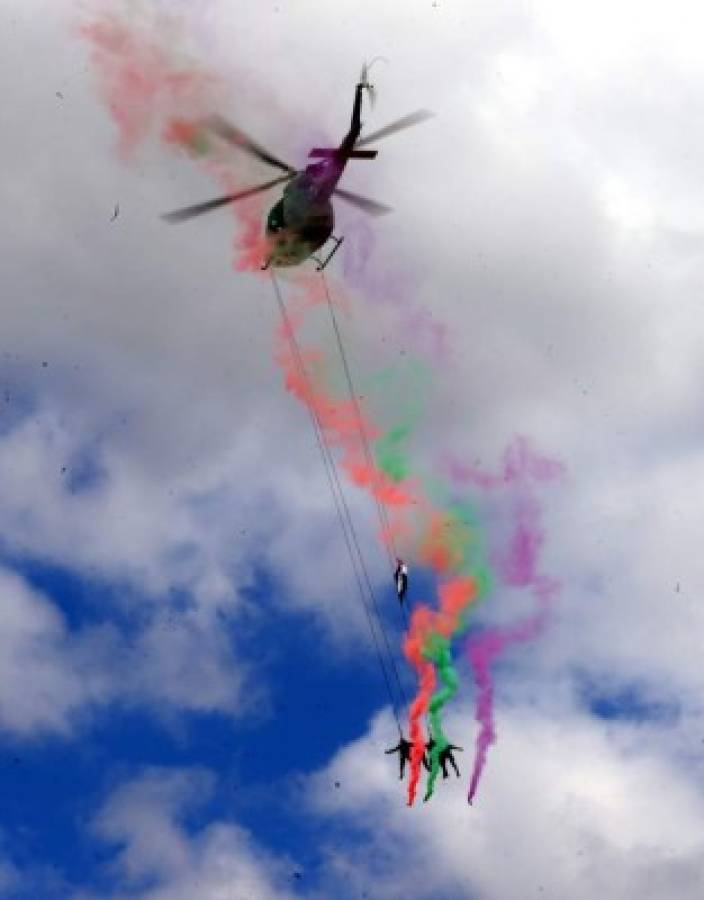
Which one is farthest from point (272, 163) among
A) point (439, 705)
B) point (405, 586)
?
point (439, 705)

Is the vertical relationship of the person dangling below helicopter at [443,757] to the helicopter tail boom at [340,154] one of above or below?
below

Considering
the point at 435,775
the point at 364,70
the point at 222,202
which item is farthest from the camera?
the point at 435,775

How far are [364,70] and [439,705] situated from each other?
32.6m

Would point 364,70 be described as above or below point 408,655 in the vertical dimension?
above

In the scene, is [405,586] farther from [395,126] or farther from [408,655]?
[395,126]

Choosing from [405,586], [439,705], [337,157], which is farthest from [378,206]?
[439,705]

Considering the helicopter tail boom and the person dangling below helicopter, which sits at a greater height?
the helicopter tail boom

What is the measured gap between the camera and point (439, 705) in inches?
3438

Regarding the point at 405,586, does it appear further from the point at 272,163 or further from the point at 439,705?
the point at 272,163

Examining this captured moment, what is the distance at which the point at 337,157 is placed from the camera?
77875 millimetres

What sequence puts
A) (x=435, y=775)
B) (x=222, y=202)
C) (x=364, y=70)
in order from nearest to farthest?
(x=364, y=70) < (x=222, y=202) < (x=435, y=775)

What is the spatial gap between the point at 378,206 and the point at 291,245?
14.8 feet

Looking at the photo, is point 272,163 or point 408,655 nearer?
point 272,163

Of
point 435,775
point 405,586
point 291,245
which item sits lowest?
point 435,775
